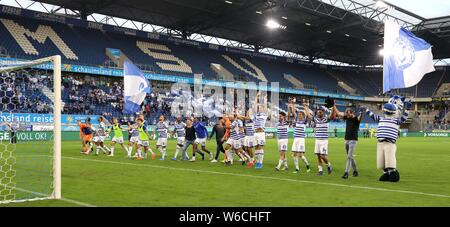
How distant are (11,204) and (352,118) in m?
9.55

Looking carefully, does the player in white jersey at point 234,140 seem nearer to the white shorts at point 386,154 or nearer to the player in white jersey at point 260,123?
the player in white jersey at point 260,123

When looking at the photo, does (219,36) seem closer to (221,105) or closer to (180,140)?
(221,105)

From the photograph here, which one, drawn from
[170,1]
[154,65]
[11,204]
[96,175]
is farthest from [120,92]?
[11,204]

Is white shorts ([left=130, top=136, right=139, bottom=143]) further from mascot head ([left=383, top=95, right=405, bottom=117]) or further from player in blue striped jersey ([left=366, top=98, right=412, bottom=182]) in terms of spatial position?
mascot head ([left=383, top=95, right=405, bottom=117])

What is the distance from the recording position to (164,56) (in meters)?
53.2

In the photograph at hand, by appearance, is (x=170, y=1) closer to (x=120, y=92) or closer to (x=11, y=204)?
(x=120, y=92)

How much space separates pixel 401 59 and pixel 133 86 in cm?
1292

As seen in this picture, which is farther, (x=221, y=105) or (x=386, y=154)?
(x=221, y=105)

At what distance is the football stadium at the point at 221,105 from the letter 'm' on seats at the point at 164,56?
0.20 m

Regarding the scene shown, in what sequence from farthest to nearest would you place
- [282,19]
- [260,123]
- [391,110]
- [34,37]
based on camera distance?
1. [282,19]
2. [34,37]
3. [260,123]
4. [391,110]

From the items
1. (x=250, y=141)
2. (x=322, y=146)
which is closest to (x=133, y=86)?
(x=250, y=141)

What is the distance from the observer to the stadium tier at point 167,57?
4234 centimetres

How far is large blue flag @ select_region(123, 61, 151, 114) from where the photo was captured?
20.1 metres
